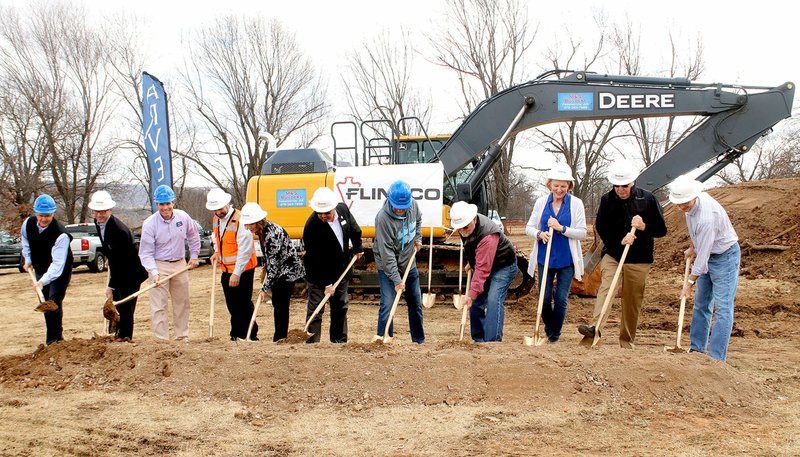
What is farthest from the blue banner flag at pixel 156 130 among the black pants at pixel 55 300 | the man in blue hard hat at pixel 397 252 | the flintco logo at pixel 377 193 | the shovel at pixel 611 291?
the shovel at pixel 611 291

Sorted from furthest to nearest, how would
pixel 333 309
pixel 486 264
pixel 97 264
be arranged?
pixel 97 264
pixel 333 309
pixel 486 264

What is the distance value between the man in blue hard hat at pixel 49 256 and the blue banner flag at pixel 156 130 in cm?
295

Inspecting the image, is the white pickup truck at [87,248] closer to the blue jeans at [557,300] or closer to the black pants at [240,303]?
the black pants at [240,303]

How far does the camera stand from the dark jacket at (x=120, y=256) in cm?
677

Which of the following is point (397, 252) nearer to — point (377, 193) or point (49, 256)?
point (377, 193)

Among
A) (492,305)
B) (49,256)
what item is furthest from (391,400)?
(49,256)

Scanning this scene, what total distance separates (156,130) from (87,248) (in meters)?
9.61

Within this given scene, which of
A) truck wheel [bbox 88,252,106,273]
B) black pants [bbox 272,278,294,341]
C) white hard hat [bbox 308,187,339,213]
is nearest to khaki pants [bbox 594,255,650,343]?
white hard hat [bbox 308,187,339,213]

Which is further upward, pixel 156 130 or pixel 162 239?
pixel 156 130

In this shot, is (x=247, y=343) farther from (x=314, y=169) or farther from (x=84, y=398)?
(x=314, y=169)

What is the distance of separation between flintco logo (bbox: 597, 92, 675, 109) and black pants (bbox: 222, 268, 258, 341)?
588cm

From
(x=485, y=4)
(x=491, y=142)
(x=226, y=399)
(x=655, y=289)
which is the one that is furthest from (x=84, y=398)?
(x=485, y=4)

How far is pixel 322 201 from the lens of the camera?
21.2ft

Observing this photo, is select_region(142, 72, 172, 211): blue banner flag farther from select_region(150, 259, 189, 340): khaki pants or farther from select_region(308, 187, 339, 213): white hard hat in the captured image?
select_region(308, 187, 339, 213): white hard hat
